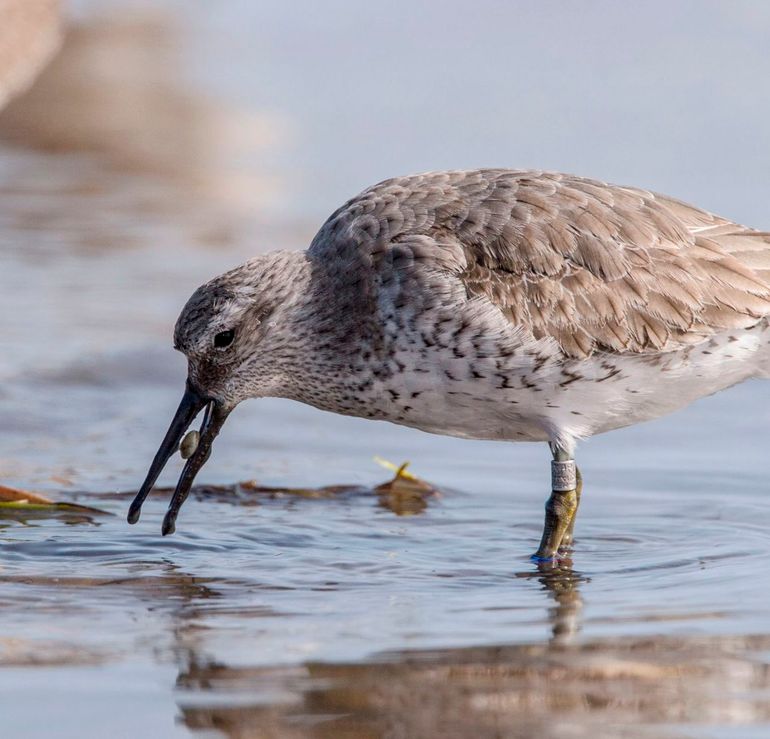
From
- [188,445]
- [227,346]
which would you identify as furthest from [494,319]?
[188,445]

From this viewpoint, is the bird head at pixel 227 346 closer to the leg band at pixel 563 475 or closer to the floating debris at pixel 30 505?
the floating debris at pixel 30 505

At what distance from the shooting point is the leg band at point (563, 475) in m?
7.34

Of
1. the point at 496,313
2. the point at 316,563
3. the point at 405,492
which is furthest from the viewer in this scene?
the point at 405,492

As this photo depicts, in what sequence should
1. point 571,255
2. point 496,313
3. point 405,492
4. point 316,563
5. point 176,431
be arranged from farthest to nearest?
point 405,492 → point 176,431 → point 571,255 → point 496,313 → point 316,563

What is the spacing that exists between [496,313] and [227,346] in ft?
4.19

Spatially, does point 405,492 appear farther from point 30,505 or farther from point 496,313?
point 30,505

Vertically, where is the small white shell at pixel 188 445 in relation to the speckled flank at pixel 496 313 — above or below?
below

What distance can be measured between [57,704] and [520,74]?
542 inches

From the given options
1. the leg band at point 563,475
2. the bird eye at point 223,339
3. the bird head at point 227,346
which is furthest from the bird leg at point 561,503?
the bird eye at point 223,339

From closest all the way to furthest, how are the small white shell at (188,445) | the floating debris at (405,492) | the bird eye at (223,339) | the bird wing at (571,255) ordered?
1. the bird wing at (571,255)
2. the bird eye at (223,339)
3. the small white shell at (188,445)
4. the floating debris at (405,492)

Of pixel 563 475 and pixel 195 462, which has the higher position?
pixel 563 475

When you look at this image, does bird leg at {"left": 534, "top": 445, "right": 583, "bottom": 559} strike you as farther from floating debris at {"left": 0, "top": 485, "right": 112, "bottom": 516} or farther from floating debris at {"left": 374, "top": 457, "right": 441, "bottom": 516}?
floating debris at {"left": 0, "top": 485, "right": 112, "bottom": 516}

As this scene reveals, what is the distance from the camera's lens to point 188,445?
292 inches

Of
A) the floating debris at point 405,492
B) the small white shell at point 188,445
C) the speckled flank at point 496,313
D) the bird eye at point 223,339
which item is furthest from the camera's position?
the floating debris at point 405,492
